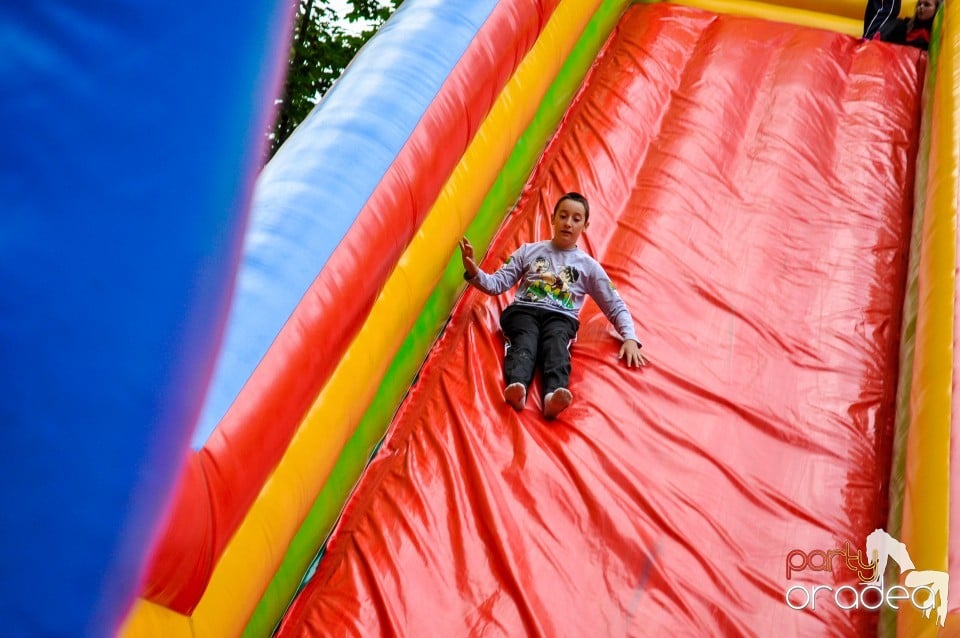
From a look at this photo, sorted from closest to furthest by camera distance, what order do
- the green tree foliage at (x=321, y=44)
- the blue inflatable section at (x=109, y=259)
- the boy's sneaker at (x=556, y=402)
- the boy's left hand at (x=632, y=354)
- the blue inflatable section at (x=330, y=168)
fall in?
the blue inflatable section at (x=109, y=259), the blue inflatable section at (x=330, y=168), the boy's sneaker at (x=556, y=402), the boy's left hand at (x=632, y=354), the green tree foliage at (x=321, y=44)

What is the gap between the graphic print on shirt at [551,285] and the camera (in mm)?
2672

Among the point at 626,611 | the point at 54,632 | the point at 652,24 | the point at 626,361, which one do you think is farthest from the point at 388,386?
the point at 652,24

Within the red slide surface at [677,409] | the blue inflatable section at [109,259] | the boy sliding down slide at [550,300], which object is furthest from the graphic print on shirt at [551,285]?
the blue inflatable section at [109,259]

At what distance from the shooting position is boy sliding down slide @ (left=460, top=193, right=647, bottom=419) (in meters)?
2.48

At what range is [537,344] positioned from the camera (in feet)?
8.41

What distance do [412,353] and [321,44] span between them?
16.7ft

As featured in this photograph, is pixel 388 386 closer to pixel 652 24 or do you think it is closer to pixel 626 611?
pixel 626 611

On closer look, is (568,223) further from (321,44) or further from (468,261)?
(321,44)

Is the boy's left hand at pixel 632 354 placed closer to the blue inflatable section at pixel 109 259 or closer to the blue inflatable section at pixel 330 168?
the blue inflatable section at pixel 330 168

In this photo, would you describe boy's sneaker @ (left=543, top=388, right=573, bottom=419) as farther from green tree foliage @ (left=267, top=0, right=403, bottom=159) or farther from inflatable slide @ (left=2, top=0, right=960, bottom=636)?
green tree foliage @ (left=267, top=0, right=403, bottom=159)

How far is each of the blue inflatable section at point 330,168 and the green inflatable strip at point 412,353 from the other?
525mm

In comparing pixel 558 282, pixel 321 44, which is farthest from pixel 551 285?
pixel 321 44

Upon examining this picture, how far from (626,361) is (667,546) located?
2.02 feet

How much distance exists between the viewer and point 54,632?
60 centimetres
